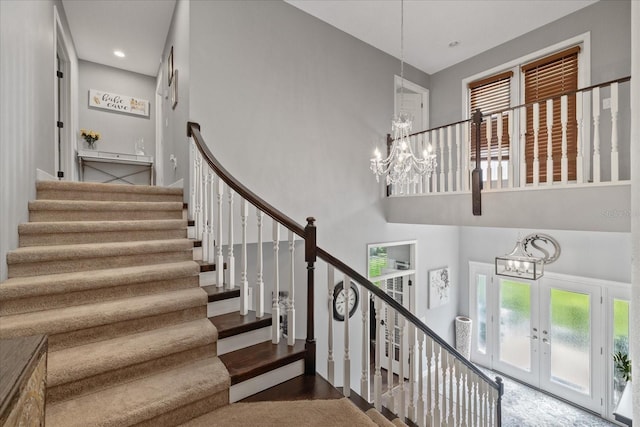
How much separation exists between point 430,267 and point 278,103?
3971mm

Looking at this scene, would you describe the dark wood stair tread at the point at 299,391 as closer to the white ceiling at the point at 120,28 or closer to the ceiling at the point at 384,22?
the ceiling at the point at 384,22

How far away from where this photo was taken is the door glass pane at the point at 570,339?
184 inches

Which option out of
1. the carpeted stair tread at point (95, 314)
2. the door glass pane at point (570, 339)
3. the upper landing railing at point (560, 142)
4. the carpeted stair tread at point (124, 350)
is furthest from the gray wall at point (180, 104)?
the door glass pane at point (570, 339)

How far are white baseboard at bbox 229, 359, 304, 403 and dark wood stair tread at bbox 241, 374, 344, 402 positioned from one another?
0.07ft

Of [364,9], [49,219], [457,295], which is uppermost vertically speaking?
[364,9]

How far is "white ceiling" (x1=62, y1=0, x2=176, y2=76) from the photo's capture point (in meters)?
3.56

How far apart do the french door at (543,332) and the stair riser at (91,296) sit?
562 cm

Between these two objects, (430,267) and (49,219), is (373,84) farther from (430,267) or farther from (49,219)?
(49,219)

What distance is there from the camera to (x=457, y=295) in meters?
6.09

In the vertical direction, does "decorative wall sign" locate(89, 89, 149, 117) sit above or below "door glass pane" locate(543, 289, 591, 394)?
above

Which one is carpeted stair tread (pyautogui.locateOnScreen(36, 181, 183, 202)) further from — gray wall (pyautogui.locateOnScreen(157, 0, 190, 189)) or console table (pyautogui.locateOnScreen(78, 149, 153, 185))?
console table (pyautogui.locateOnScreen(78, 149, 153, 185))

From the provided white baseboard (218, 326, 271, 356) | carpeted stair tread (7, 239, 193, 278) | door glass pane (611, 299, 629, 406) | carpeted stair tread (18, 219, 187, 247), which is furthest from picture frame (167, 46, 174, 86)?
door glass pane (611, 299, 629, 406)

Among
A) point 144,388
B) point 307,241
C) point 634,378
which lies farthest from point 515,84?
point 144,388

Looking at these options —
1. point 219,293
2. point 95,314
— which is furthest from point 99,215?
point 219,293
